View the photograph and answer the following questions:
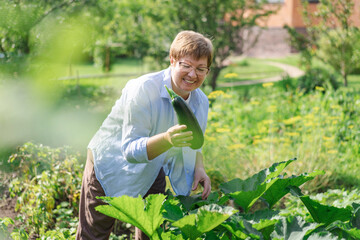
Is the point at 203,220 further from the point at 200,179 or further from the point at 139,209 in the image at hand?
the point at 200,179

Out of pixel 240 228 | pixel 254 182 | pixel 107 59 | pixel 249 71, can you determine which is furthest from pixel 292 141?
pixel 249 71

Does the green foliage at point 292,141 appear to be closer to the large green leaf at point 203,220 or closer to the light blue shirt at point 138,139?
the light blue shirt at point 138,139

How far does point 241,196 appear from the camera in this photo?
185 centimetres

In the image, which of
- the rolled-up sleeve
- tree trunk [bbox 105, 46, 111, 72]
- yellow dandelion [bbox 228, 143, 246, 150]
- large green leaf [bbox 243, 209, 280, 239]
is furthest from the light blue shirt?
tree trunk [bbox 105, 46, 111, 72]

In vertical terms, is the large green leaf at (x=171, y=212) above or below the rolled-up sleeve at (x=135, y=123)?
below

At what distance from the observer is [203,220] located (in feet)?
5.15

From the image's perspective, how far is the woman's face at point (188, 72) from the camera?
1.93m

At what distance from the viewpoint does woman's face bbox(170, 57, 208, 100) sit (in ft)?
6.34

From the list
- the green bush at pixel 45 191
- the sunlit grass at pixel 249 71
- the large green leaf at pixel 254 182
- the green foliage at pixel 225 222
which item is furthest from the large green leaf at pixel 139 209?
the sunlit grass at pixel 249 71

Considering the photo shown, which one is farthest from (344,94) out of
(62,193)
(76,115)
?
(62,193)

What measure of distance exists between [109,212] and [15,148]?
210 cm

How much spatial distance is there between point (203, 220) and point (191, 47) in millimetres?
785

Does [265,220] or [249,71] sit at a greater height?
[265,220]

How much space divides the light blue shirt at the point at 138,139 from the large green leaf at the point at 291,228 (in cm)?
66
